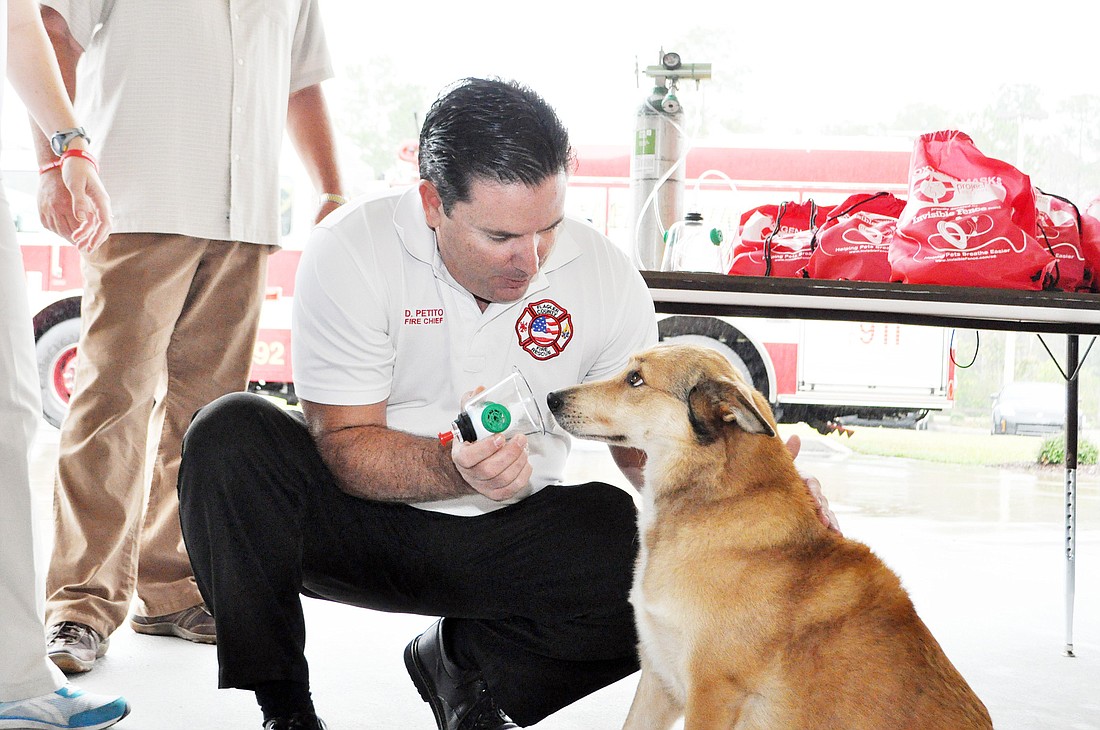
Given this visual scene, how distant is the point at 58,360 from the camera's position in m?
5.71

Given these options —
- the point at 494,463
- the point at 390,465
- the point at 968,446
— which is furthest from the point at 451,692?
the point at 968,446

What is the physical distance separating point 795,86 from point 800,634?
5485mm

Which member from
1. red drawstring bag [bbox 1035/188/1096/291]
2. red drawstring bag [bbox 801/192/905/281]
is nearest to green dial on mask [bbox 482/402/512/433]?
red drawstring bag [bbox 801/192/905/281]

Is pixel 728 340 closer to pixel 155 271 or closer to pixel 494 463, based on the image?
pixel 155 271

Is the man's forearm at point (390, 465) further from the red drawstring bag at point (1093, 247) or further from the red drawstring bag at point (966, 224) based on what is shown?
the red drawstring bag at point (1093, 247)

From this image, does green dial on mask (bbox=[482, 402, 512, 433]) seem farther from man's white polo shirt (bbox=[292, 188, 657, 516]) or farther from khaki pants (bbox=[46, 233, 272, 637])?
khaki pants (bbox=[46, 233, 272, 637])

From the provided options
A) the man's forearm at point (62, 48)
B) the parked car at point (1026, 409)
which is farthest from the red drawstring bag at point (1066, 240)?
the parked car at point (1026, 409)

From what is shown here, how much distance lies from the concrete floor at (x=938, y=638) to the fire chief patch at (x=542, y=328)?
2.69ft

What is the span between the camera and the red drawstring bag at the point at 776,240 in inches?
87.4

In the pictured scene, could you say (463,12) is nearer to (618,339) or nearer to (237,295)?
(237,295)

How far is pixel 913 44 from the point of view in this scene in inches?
237

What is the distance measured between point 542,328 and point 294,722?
0.76m

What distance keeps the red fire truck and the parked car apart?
1.14m

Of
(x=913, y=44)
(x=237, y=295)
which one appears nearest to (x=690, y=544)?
(x=237, y=295)
